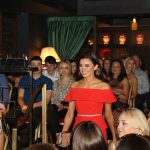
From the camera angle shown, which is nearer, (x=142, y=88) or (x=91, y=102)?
(x=91, y=102)

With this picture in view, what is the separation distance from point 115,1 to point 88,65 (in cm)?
672

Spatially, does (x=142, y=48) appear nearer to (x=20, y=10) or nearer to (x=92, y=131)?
(x=20, y=10)

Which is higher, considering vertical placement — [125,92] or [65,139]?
[125,92]

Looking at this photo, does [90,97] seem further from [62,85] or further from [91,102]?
[62,85]

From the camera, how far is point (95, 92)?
15.0 ft

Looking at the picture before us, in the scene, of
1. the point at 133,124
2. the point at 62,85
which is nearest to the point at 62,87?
the point at 62,85

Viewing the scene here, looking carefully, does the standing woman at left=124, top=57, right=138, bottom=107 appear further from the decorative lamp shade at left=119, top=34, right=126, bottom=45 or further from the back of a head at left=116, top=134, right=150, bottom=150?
the decorative lamp shade at left=119, top=34, right=126, bottom=45

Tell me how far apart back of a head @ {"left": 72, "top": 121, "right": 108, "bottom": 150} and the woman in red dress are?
178cm

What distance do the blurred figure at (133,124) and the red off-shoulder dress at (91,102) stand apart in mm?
1050

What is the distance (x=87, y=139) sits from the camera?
2668 mm

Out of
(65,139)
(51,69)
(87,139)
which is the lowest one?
(65,139)

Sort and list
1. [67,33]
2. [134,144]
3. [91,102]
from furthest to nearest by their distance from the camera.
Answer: [67,33]
[91,102]
[134,144]

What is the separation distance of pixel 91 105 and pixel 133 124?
3.72 feet

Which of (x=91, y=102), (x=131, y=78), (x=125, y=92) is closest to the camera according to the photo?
(x=91, y=102)
